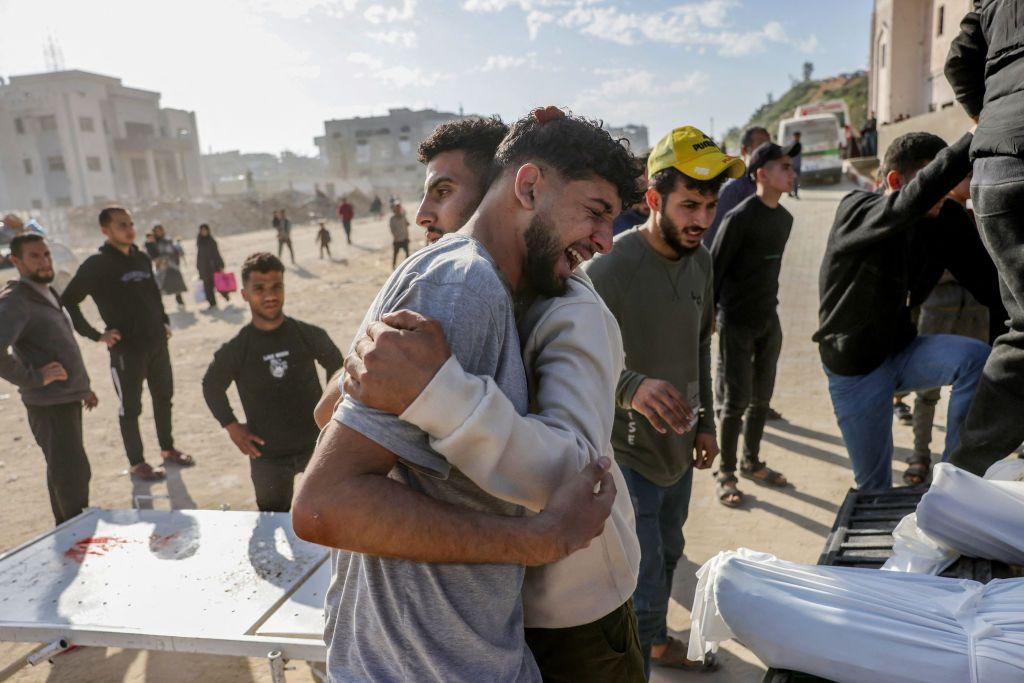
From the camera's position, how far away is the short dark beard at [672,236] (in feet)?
9.09

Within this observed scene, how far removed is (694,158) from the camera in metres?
2.72

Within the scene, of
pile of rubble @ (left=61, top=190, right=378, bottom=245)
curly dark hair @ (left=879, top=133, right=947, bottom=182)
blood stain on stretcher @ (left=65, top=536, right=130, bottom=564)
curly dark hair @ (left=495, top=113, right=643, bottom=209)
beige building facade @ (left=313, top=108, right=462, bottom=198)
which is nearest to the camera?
curly dark hair @ (left=495, top=113, right=643, bottom=209)

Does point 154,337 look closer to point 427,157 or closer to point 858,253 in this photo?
point 427,157

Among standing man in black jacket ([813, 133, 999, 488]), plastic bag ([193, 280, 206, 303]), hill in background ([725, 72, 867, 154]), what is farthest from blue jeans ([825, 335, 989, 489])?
hill in background ([725, 72, 867, 154])

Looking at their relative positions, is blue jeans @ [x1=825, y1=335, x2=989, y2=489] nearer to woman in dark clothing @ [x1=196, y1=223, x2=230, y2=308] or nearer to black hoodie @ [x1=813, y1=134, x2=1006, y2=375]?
black hoodie @ [x1=813, y1=134, x2=1006, y2=375]

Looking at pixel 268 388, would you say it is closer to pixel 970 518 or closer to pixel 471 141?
pixel 471 141

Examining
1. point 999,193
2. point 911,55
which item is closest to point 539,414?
point 999,193

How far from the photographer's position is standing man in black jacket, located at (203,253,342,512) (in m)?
3.84

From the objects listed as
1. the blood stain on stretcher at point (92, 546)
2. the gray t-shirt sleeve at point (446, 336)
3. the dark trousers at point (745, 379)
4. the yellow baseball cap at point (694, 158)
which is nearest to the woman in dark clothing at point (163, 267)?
the blood stain on stretcher at point (92, 546)

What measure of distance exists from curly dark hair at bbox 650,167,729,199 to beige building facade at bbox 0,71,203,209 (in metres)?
49.8

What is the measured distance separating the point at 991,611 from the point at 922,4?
3401 centimetres

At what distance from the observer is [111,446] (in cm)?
660

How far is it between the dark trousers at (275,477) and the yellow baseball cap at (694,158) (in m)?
2.48

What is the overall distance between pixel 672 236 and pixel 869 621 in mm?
1599
